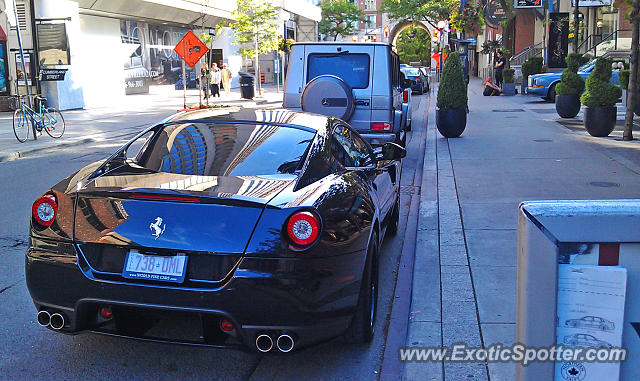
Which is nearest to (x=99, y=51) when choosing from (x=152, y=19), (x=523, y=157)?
(x=152, y=19)

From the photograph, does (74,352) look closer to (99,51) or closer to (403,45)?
(99,51)

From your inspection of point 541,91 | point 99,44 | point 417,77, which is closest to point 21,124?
point 99,44

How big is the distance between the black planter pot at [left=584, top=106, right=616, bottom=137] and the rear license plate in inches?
505

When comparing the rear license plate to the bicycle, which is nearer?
the rear license plate

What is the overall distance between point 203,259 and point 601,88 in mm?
12741

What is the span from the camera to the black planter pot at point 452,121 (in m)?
15.3

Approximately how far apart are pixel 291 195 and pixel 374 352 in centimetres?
131

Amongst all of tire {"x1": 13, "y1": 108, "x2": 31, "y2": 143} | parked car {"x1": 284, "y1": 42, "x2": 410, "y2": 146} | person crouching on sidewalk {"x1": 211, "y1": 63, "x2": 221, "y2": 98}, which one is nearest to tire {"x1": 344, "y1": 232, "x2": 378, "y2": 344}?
parked car {"x1": 284, "y1": 42, "x2": 410, "y2": 146}

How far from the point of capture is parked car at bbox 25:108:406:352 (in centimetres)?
359

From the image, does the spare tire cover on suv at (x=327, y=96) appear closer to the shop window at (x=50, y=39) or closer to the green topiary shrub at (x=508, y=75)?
the shop window at (x=50, y=39)

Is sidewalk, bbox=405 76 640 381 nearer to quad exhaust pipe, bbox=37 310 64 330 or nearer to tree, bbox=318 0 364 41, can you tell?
quad exhaust pipe, bbox=37 310 64 330

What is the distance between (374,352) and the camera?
4488 mm

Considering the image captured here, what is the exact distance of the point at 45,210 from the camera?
4.00 metres

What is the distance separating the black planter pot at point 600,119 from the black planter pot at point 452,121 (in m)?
2.68
